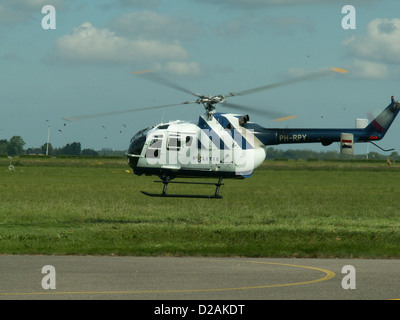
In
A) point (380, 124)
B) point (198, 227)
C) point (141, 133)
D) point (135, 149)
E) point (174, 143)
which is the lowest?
point (198, 227)

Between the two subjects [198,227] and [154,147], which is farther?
[198,227]

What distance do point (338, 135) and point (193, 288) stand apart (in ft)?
56.2

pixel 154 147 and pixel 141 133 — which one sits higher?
pixel 141 133

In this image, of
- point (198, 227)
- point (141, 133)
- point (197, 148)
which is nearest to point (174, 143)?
point (197, 148)

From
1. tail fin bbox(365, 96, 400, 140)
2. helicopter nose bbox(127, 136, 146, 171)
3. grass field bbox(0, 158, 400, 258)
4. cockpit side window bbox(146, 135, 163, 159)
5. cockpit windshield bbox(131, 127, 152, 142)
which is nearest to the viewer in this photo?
grass field bbox(0, 158, 400, 258)

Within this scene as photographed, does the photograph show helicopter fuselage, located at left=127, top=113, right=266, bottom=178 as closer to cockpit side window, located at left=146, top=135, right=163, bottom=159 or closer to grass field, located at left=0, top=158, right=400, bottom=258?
cockpit side window, located at left=146, top=135, right=163, bottom=159

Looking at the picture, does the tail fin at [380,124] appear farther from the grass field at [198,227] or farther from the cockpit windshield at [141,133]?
the cockpit windshield at [141,133]

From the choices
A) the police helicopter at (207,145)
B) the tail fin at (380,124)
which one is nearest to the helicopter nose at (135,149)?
the police helicopter at (207,145)

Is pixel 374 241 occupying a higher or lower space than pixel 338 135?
lower

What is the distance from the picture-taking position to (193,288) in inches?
640

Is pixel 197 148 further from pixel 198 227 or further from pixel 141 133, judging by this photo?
pixel 198 227

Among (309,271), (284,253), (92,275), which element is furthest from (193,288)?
(284,253)

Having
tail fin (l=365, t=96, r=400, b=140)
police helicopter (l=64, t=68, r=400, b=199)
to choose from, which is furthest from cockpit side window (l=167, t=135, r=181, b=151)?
tail fin (l=365, t=96, r=400, b=140)
